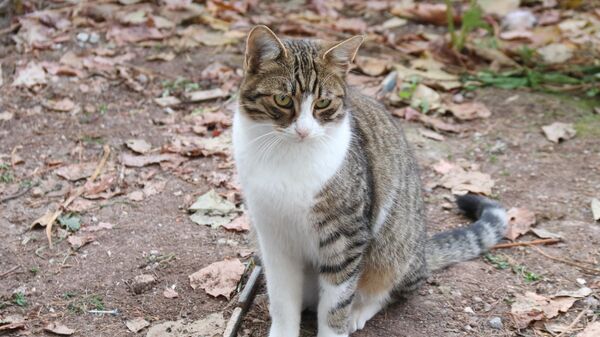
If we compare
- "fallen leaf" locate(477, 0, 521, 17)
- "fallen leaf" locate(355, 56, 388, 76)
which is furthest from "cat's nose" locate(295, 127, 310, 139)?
"fallen leaf" locate(477, 0, 521, 17)

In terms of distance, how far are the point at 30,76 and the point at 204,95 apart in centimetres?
145

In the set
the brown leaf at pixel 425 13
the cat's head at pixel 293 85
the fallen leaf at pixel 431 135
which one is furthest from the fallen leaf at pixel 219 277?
the brown leaf at pixel 425 13

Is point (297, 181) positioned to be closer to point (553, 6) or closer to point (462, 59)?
point (462, 59)

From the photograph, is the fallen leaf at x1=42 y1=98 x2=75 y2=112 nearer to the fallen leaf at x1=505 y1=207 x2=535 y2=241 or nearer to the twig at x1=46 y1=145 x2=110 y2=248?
the twig at x1=46 y1=145 x2=110 y2=248

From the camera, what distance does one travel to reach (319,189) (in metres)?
3.08

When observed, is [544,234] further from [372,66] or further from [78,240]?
[78,240]

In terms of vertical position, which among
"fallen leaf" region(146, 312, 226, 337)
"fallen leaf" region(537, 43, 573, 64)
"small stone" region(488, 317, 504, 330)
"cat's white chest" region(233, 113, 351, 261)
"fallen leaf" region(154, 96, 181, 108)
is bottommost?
"fallen leaf" region(154, 96, 181, 108)

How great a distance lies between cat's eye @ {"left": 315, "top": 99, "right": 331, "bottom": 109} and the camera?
3.08m

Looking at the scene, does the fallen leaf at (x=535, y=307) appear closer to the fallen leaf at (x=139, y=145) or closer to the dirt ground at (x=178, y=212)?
the dirt ground at (x=178, y=212)

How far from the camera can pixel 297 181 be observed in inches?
121

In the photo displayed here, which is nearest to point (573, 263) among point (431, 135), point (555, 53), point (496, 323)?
point (496, 323)

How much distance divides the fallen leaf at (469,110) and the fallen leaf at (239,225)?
2154mm

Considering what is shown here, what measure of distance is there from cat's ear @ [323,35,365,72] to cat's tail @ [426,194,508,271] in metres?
1.24

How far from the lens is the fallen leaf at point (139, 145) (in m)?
4.98
